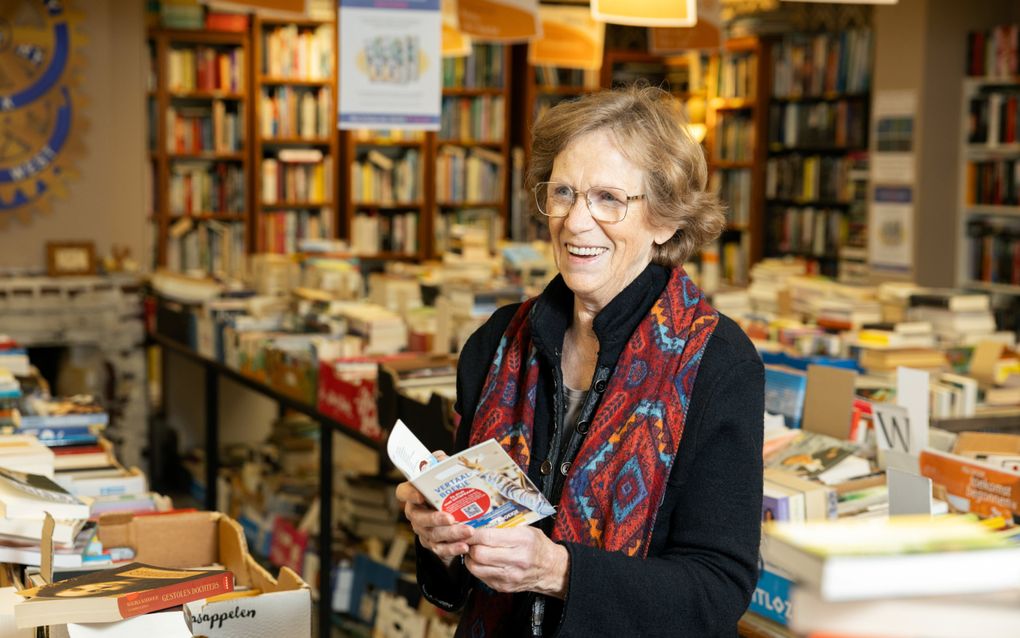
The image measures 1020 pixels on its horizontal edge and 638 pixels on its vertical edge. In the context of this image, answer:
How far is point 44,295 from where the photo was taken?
20.0ft

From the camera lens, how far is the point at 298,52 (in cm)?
871

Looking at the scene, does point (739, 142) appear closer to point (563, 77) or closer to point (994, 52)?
point (563, 77)

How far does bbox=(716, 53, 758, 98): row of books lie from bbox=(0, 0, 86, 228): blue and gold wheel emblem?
4.80 meters

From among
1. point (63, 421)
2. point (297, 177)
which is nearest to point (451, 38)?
point (297, 177)

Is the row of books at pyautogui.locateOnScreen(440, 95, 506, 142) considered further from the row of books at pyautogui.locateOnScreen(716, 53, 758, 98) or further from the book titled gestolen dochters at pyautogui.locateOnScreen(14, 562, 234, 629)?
the book titled gestolen dochters at pyautogui.locateOnScreen(14, 562, 234, 629)

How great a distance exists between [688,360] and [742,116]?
26.4 ft

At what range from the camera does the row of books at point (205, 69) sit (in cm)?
843

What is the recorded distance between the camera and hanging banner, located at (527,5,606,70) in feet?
23.1

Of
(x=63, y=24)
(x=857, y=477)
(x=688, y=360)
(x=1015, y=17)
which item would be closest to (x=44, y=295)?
(x=63, y=24)

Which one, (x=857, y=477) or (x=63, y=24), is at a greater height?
(x=63, y=24)

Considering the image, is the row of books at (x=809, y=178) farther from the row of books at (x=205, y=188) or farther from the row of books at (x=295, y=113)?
Answer: the row of books at (x=205, y=188)

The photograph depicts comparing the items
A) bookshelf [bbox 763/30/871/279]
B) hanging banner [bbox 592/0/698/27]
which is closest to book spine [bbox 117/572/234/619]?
hanging banner [bbox 592/0/698/27]

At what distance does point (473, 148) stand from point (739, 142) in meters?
2.00

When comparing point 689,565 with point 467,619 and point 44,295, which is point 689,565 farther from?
point 44,295
